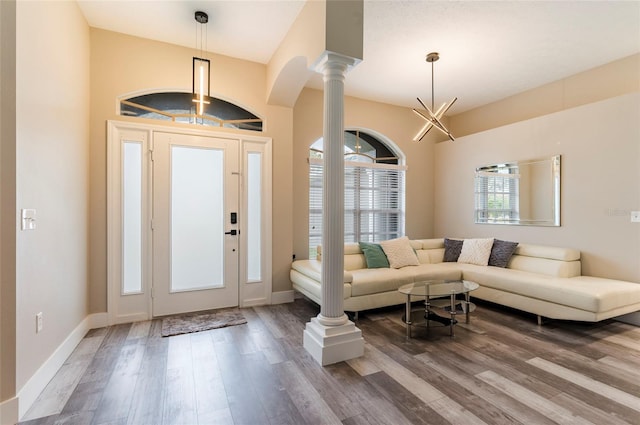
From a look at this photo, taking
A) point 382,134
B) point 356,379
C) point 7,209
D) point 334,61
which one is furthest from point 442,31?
point 7,209

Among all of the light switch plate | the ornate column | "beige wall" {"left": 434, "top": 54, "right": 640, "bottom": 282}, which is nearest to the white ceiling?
"beige wall" {"left": 434, "top": 54, "right": 640, "bottom": 282}

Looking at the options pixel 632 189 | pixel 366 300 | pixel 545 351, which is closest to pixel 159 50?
pixel 366 300

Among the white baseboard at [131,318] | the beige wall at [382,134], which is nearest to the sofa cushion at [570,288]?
the beige wall at [382,134]

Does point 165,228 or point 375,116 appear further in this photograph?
point 375,116

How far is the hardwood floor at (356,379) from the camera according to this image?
1.89 metres

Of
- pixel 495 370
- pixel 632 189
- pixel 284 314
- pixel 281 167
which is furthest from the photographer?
pixel 281 167

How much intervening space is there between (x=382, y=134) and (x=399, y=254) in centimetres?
232

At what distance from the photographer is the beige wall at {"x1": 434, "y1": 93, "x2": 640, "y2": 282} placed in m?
3.55

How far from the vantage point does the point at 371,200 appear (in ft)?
18.0

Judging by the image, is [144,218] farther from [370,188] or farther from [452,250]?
[452,250]

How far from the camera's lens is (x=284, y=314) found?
3.76 metres

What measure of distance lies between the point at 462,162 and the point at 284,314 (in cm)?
414

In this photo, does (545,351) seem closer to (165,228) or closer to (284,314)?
(284,314)

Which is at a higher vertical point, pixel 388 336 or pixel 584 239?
pixel 584 239
